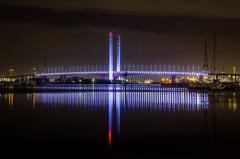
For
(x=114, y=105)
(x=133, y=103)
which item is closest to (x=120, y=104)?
(x=114, y=105)

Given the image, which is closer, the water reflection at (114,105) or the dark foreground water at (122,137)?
the dark foreground water at (122,137)

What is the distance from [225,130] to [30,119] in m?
6.59

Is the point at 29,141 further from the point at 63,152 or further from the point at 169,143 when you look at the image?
the point at 169,143

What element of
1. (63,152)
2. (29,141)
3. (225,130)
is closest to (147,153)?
(63,152)

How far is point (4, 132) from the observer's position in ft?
34.5

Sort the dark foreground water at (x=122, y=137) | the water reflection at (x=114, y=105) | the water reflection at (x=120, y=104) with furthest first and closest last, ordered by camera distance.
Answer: the water reflection at (x=120, y=104) < the water reflection at (x=114, y=105) < the dark foreground water at (x=122, y=137)

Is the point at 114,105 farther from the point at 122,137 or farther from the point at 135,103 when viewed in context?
the point at 122,137

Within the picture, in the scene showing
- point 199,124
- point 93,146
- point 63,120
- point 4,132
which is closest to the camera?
point 93,146

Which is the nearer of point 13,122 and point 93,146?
point 93,146

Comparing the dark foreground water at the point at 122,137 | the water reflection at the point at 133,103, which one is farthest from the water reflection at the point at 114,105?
the dark foreground water at the point at 122,137

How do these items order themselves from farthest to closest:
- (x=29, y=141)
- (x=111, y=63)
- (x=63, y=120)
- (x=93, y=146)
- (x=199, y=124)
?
(x=111, y=63), (x=63, y=120), (x=199, y=124), (x=29, y=141), (x=93, y=146)

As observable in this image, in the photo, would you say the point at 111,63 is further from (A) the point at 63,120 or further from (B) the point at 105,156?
(B) the point at 105,156

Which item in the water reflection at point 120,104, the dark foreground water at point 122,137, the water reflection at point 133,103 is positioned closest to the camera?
the dark foreground water at point 122,137

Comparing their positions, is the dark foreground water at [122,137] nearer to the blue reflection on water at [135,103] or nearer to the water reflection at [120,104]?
the water reflection at [120,104]
